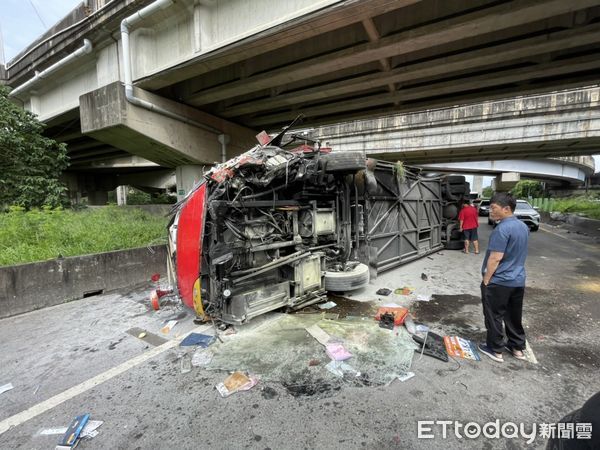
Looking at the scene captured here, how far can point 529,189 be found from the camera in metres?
36.4

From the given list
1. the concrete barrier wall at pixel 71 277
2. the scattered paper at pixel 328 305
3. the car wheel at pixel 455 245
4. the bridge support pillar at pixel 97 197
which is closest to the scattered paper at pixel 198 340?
the scattered paper at pixel 328 305

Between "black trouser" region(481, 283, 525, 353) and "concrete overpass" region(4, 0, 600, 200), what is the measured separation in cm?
447

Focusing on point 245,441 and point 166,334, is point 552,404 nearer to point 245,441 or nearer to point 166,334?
point 245,441

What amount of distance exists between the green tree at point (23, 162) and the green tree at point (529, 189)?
4665cm

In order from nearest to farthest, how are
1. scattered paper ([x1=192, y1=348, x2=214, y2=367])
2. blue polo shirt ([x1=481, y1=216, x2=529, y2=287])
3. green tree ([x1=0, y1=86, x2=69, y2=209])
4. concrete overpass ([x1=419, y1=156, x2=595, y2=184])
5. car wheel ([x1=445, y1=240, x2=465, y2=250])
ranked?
blue polo shirt ([x1=481, y1=216, x2=529, y2=287]), scattered paper ([x1=192, y1=348, x2=214, y2=367]), green tree ([x1=0, y1=86, x2=69, y2=209]), car wheel ([x1=445, y1=240, x2=465, y2=250]), concrete overpass ([x1=419, y1=156, x2=595, y2=184])

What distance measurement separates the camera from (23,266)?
167 inches

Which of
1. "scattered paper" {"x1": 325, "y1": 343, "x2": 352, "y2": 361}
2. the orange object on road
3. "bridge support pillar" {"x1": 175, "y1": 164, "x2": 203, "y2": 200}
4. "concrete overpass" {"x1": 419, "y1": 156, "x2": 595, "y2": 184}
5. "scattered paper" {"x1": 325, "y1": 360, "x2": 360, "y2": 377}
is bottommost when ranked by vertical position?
"scattered paper" {"x1": 325, "y1": 360, "x2": 360, "y2": 377}

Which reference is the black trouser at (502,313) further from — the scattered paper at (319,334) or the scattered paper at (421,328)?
the scattered paper at (319,334)

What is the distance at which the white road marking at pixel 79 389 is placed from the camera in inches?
83.5

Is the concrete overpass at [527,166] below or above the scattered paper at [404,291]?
above

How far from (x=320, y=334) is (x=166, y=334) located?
2.01 metres

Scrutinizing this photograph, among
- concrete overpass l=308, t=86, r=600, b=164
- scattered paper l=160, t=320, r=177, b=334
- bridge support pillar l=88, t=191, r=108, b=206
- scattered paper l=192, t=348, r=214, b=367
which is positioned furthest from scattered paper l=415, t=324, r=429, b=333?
bridge support pillar l=88, t=191, r=108, b=206

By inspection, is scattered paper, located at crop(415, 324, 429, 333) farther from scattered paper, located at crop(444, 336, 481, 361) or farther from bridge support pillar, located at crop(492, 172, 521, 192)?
bridge support pillar, located at crop(492, 172, 521, 192)

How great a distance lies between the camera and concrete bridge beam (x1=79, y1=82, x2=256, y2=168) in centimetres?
732
